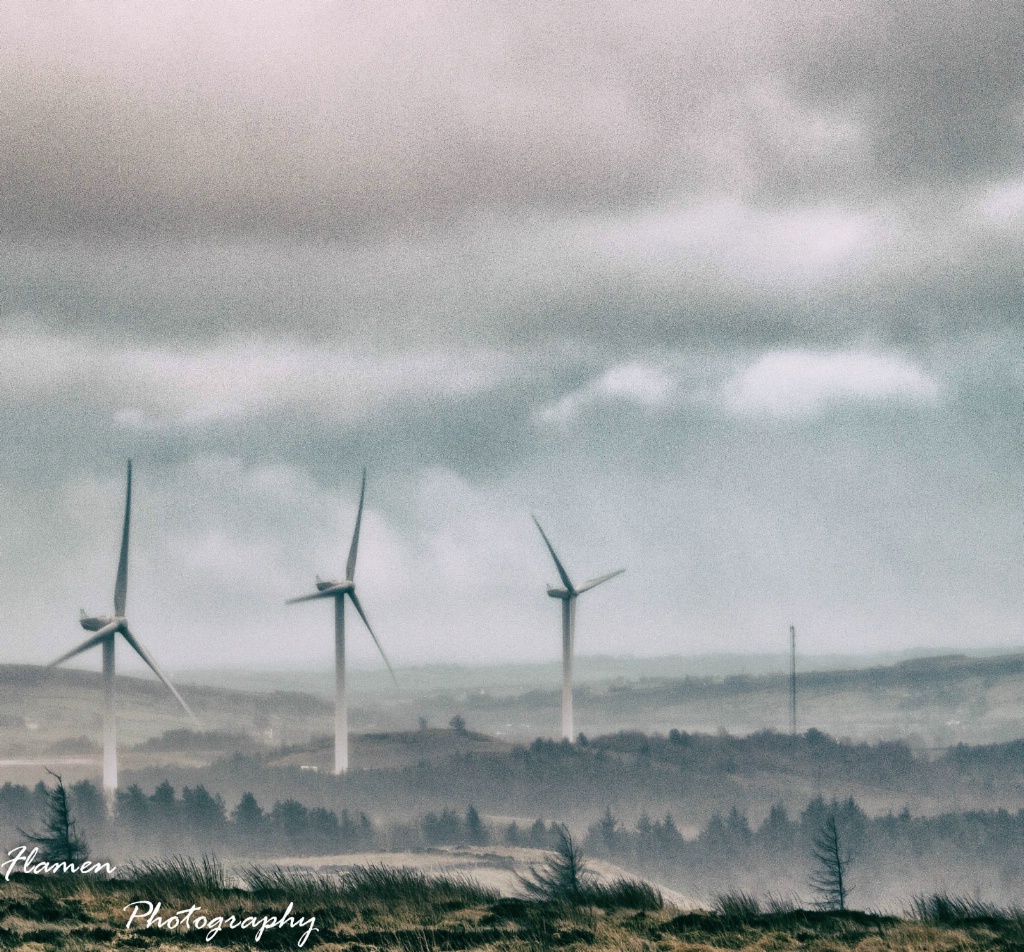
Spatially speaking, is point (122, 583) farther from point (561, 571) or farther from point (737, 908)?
point (737, 908)

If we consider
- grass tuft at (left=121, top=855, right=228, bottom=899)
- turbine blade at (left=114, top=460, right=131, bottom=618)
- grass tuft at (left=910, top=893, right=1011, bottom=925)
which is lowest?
grass tuft at (left=910, top=893, right=1011, bottom=925)

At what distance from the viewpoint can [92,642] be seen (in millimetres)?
153750

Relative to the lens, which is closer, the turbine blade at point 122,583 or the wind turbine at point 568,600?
the turbine blade at point 122,583

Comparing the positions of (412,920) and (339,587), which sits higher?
(339,587)

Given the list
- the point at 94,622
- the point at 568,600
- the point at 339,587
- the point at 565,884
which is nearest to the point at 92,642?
the point at 94,622

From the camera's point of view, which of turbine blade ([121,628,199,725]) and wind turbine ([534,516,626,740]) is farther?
wind turbine ([534,516,626,740])

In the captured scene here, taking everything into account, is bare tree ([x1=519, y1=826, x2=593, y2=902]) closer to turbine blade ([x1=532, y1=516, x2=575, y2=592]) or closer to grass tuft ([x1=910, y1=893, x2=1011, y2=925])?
grass tuft ([x1=910, y1=893, x2=1011, y2=925])

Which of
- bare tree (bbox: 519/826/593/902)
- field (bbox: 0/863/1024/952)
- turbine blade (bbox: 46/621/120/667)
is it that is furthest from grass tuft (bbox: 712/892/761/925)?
turbine blade (bbox: 46/621/120/667)

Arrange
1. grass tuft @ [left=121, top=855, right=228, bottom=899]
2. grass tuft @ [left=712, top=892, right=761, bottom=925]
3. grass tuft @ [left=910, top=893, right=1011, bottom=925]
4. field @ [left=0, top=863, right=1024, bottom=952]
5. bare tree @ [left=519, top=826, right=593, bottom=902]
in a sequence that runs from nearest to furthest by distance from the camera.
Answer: field @ [left=0, top=863, right=1024, bottom=952] → grass tuft @ [left=712, top=892, right=761, bottom=925] → grass tuft @ [left=910, top=893, right=1011, bottom=925] → grass tuft @ [left=121, top=855, right=228, bottom=899] → bare tree @ [left=519, top=826, right=593, bottom=902]

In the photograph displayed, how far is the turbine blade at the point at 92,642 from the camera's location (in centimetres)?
13912

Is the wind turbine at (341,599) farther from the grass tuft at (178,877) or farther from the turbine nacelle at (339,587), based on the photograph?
the grass tuft at (178,877)

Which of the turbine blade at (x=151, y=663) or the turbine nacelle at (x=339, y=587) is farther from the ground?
the turbine nacelle at (x=339, y=587)

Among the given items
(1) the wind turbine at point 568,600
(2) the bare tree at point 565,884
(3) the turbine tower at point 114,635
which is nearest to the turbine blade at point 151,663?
(3) the turbine tower at point 114,635

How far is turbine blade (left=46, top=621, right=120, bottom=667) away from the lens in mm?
139125
